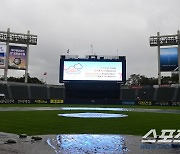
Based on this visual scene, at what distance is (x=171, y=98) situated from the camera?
7419 centimetres

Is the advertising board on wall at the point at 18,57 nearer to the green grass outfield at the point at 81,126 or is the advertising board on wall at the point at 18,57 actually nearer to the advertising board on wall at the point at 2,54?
the advertising board on wall at the point at 2,54

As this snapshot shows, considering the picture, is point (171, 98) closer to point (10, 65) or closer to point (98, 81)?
point (98, 81)

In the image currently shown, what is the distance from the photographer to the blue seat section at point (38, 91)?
78.4 meters

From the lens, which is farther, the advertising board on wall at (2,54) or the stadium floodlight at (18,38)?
the stadium floodlight at (18,38)

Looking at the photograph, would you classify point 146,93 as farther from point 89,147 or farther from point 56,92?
point 89,147

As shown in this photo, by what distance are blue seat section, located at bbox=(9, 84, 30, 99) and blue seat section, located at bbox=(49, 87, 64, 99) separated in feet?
23.8

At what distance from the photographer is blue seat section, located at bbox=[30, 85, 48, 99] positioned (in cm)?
7844

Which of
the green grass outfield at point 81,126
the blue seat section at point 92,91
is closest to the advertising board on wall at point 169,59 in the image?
the blue seat section at point 92,91

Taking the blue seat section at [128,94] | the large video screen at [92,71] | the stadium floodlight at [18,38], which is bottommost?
the blue seat section at [128,94]

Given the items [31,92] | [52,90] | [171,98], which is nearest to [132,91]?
[171,98]

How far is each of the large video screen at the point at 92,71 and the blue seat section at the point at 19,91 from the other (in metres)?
13.5

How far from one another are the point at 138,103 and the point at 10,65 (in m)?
31.6

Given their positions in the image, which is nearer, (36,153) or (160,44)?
(36,153)

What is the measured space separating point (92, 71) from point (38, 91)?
18.9 metres
